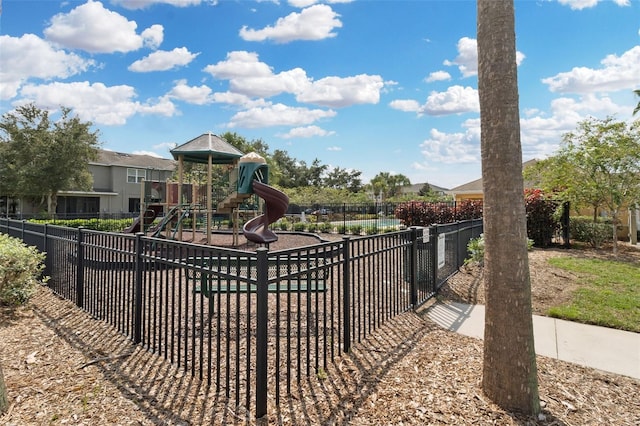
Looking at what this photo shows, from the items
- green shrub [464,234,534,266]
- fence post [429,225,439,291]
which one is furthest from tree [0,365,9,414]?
green shrub [464,234,534,266]

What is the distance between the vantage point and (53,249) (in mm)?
6324

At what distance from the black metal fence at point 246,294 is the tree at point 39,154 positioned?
2029 cm

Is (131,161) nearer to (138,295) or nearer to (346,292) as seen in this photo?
(138,295)

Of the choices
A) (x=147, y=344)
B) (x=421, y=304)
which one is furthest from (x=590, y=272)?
(x=147, y=344)

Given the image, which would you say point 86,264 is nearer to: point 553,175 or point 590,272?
point 590,272

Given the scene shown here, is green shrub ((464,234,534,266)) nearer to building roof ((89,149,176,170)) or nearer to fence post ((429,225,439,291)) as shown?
fence post ((429,225,439,291))

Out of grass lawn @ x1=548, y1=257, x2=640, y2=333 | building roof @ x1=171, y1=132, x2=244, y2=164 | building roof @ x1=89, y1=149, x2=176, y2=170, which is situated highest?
building roof @ x1=89, y1=149, x2=176, y2=170

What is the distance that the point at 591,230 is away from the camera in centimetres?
1180

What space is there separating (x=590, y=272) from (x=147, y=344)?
8705 millimetres

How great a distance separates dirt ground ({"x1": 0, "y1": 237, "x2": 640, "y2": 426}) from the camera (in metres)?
2.59

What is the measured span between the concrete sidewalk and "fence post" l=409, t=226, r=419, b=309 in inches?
12.3

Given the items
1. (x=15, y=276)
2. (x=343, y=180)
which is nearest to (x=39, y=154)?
(x=15, y=276)

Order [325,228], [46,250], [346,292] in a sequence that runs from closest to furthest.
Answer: [346,292] < [46,250] < [325,228]

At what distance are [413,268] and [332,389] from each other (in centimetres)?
269
